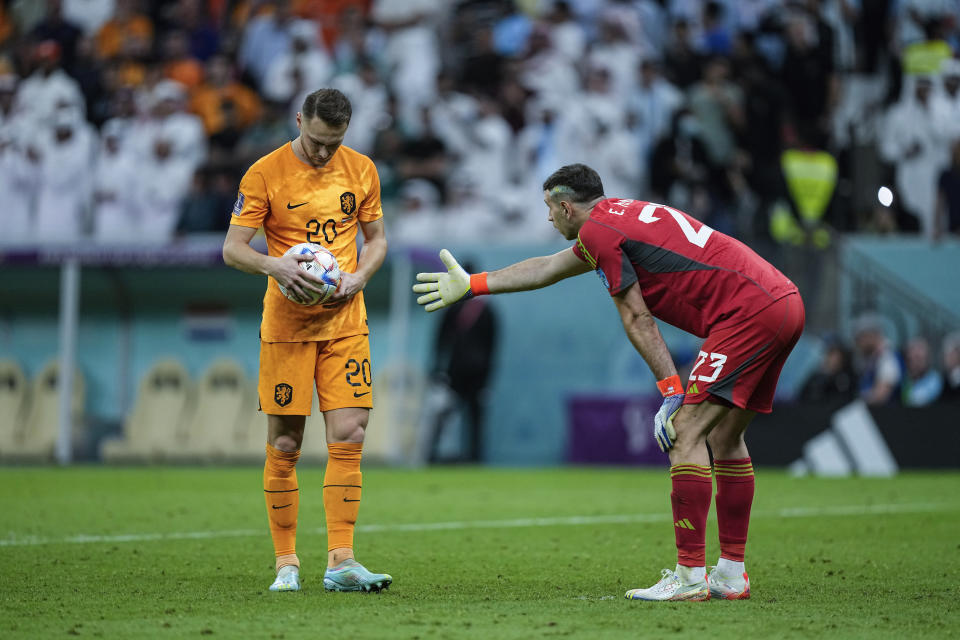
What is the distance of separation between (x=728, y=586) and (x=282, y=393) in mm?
2390

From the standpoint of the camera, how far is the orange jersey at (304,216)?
22.4ft

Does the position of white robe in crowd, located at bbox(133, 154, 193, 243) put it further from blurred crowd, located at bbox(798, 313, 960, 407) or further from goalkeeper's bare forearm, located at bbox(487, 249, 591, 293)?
goalkeeper's bare forearm, located at bbox(487, 249, 591, 293)

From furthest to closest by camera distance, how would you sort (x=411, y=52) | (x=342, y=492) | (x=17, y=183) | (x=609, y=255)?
(x=411, y=52)
(x=17, y=183)
(x=342, y=492)
(x=609, y=255)

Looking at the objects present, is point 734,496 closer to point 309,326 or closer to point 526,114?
point 309,326

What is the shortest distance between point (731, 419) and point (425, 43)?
15.5m

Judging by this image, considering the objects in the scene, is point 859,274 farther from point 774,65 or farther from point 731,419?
point 731,419

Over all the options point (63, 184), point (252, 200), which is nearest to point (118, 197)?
point (63, 184)

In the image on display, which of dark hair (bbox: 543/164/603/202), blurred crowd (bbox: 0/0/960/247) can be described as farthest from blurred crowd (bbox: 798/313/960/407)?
dark hair (bbox: 543/164/603/202)

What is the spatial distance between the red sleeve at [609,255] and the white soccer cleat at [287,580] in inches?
82.1

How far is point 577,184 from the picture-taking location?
6.51 metres

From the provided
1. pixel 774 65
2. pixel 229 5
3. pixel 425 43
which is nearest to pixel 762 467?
pixel 774 65

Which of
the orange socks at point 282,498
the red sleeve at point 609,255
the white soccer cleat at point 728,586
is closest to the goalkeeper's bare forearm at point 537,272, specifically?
the red sleeve at point 609,255

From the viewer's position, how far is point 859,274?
18016 millimetres

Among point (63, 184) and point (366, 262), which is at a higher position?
point (63, 184)
